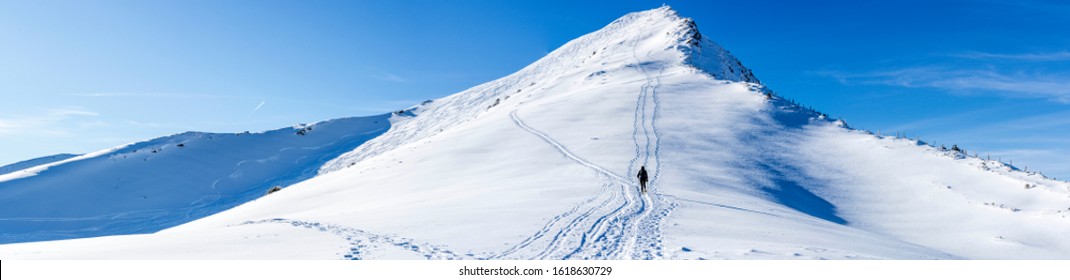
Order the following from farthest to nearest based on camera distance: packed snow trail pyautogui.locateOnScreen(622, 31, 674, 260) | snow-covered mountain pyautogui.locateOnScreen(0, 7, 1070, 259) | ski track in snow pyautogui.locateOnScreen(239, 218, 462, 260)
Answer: snow-covered mountain pyautogui.locateOnScreen(0, 7, 1070, 259)
packed snow trail pyautogui.locateOnScreen(622, 31, 674, 260)
ski track in snow pyautogui.locateOnScreen(239, 218, 462, 260)

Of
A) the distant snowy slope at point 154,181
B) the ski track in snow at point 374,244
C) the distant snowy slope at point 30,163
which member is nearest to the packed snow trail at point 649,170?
the ski track in snow at point 374,244

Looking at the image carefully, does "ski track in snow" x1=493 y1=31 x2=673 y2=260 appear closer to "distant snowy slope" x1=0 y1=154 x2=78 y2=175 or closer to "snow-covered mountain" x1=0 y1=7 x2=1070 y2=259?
"snow-covered mountain" x1=0 y1=7 x2=1070 y2=259

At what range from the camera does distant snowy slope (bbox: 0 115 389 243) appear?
1342 inches

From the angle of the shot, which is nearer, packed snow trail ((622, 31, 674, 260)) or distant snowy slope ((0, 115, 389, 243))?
→ packed snow trail ((622, 31, 674, 260))

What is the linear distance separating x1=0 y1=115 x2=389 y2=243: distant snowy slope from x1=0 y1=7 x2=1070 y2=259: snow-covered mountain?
1.97ft

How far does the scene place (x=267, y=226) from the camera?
49.9ft

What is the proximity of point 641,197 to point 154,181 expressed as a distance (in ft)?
129

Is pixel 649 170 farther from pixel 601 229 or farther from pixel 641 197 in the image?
pixel 601 229

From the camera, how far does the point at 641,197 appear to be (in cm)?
1861

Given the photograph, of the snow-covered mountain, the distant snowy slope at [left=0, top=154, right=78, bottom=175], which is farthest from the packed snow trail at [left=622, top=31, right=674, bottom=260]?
the distant snowy slope at [left=0, top=154, right=78, bottom=175]

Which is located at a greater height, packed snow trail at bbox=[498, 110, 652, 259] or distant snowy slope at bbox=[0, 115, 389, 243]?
distant snowy slope at bbox=[0, 115, 389, 243]

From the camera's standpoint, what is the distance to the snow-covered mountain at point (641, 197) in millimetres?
11953

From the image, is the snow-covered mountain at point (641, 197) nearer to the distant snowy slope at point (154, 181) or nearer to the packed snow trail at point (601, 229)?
the packed snow trail at point (601, 229)

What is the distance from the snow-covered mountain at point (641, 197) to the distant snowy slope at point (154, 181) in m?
0.60
